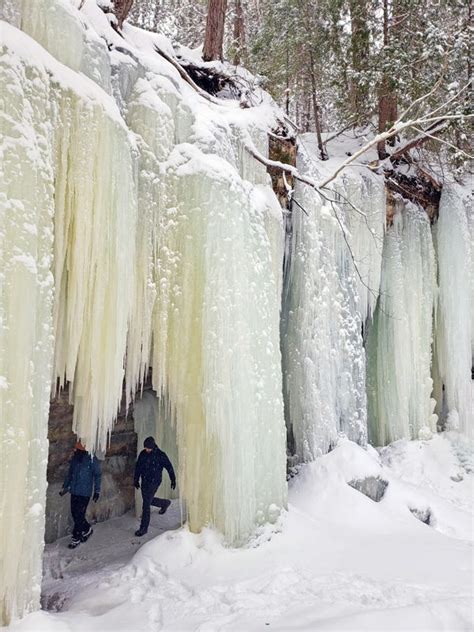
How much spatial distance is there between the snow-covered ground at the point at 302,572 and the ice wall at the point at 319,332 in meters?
0.46

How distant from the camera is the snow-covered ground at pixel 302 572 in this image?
2975 millimetres

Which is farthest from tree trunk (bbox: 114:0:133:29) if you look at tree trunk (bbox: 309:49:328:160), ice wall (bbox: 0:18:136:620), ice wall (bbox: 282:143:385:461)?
tree trunk (bbox: 309:49:328:160)

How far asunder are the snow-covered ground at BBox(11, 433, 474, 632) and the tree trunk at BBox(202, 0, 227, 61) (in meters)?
5.29

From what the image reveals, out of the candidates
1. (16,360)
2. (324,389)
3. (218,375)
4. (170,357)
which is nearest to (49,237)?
(16,360)

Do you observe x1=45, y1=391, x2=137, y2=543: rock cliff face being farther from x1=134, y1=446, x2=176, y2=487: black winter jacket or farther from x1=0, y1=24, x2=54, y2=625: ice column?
x1=0, y1=24, x2=54, y2=625: ice column

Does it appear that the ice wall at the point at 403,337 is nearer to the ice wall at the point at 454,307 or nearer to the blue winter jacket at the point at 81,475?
the ice wall at the point at 454,307

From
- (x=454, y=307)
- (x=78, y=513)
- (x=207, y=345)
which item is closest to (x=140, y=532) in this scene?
(x=78, y=513)

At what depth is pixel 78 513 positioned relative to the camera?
5.68 metres

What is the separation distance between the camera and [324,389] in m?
6.14

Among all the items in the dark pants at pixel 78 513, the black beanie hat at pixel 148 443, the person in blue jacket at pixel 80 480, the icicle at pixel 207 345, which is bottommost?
the dark pants at pixel 78 513

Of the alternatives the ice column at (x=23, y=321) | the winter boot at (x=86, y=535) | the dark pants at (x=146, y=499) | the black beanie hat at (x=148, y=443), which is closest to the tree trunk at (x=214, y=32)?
the ice column at (x=23, y=321)

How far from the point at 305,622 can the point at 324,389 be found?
3436mm

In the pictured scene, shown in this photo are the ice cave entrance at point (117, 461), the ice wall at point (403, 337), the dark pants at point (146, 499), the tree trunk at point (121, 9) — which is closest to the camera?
the tree trunk at point (121, 9)

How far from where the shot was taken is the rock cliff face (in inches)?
242
